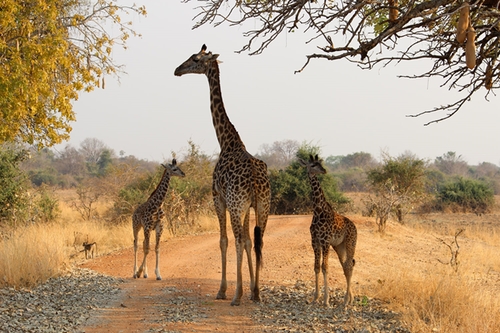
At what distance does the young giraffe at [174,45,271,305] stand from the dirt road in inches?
22.9

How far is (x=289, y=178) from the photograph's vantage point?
2495cm

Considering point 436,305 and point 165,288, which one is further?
point 165,288

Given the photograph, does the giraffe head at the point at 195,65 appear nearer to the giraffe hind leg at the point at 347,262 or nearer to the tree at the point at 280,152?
the giraffe hind leg at the point at 347,262

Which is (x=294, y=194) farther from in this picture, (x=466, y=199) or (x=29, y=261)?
(x=29, y=261)

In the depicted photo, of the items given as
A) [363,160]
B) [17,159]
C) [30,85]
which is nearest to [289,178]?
[17,159]

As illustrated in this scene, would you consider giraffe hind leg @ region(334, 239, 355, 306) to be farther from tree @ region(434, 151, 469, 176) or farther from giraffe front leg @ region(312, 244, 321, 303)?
tree @ region(434, 151, 469, 176)

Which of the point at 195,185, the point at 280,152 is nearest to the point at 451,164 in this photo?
the point at 280,152

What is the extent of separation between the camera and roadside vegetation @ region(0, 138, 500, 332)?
25.3ft

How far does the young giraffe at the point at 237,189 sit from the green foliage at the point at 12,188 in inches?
341

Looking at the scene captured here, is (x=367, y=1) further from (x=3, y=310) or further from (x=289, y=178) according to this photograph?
(x=289, y=178)

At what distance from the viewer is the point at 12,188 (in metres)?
15.8

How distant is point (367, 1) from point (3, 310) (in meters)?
5.94

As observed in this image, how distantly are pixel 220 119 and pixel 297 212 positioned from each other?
616 inches

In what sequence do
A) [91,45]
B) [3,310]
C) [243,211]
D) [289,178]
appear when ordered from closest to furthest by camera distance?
[3,310] → [243,211] → [91,45] → [289,178]
